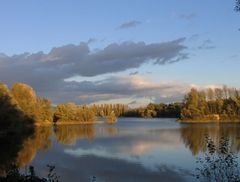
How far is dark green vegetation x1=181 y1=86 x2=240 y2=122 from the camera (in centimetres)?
13150

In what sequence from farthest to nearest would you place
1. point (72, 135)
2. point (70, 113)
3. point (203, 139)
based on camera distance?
1. point (70, 113)
2. point (72, 135)
3. point (203, 139)

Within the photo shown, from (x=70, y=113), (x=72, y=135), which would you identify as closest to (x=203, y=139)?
(x=72, y=135)

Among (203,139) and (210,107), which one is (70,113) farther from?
(203,139)

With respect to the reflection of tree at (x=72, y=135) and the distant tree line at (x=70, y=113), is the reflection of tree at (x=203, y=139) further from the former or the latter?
the distant tree line at (x=70, y=113)

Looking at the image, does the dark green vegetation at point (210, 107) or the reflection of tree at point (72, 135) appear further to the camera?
the dark green vegetation at point (210, 107)

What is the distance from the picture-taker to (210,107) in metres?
138

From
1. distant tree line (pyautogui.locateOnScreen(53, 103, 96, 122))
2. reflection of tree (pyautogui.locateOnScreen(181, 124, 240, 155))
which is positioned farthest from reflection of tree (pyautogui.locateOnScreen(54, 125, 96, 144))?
distant tree line (pyautogui.locateOnScreen(53, 103, 96, 122))

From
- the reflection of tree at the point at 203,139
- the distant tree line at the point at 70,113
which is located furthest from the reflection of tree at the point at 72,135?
the distant tree line at the point at 70,113

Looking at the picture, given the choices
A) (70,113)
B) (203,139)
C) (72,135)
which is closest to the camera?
(203,139)

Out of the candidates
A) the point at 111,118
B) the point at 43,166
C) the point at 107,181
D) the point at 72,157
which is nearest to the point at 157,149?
the point at 72,157

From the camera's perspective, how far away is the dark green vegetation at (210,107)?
13150cm

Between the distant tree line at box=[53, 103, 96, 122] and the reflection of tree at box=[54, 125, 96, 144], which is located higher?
the distant tree line at box=[53, 103, 96, 122]

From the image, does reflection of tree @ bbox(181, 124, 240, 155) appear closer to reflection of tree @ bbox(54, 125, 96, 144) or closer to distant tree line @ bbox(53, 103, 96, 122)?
reflection of tree @ bbox(54, 125, 96, 144)

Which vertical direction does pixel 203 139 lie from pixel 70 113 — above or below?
below
